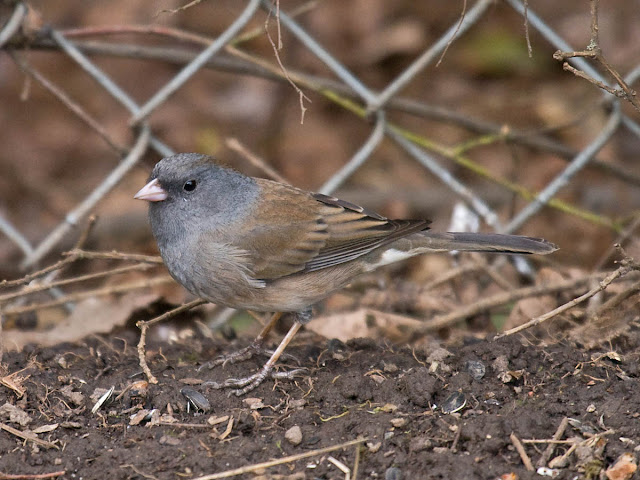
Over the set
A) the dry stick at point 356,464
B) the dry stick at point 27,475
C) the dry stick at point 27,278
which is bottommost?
the dry stick at point 356,464

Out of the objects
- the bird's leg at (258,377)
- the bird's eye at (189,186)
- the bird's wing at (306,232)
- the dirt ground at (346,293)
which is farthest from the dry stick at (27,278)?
the bird's leg at (258,377)

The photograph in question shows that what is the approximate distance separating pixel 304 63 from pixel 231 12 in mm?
661

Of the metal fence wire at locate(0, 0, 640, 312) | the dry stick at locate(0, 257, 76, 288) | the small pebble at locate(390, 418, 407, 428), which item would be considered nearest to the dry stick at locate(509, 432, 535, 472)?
the small pebble at locate(390, 418, 407, 428)

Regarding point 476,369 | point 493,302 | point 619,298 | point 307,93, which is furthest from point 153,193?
point 307,93

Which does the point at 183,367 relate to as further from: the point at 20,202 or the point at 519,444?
the point at 20,202

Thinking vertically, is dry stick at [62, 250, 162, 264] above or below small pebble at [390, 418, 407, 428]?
above

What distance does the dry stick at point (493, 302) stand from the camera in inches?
137

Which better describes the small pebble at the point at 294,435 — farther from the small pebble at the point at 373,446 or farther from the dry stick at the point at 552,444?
the dry stick at the point at 552,444

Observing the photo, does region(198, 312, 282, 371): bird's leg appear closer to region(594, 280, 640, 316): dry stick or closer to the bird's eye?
the bird's eye

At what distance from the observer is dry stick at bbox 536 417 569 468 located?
2261 mm

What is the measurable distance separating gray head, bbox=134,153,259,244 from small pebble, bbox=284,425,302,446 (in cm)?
102

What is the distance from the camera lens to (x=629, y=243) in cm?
423

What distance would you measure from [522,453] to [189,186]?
5.51ft

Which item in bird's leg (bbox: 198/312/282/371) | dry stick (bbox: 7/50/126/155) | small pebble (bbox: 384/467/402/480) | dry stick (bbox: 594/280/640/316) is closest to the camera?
small pebble (bbox: 384/467/402/480)
